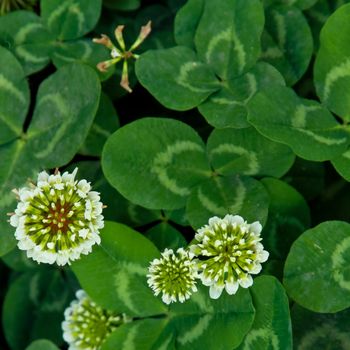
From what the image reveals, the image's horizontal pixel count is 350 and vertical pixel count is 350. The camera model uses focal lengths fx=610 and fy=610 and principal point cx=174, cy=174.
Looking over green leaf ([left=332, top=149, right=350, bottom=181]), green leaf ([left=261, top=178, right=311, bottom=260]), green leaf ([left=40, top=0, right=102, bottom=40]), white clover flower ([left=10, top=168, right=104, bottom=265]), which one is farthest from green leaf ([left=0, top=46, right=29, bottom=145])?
green leaf ([left=332, top=149, right=350, bottom=181])

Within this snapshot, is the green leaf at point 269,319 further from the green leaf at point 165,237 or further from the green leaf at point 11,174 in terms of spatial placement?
the green leaf at point 11,174

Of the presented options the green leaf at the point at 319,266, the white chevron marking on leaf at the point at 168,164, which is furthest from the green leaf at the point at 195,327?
the white chevron marking on leaf at the point at 168,164

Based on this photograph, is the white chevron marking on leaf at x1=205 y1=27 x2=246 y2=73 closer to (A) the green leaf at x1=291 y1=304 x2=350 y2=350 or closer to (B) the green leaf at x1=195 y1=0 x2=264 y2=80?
(B) the green leaf at x1=195 y1=0 x2=264 y2=80

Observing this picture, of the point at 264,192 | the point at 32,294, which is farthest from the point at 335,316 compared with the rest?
the point at 32,294

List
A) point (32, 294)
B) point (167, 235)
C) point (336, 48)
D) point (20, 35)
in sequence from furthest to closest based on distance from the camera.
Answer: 1. point (32, 294)
2. point (20, 35)
3. point (167, 235)
4. point (336, 48)

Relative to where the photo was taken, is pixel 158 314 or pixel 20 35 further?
pixel 20 35

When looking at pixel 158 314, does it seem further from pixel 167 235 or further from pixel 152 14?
pixel 152 14

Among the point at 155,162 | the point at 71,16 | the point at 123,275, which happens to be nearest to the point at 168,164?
the point at 155,162
